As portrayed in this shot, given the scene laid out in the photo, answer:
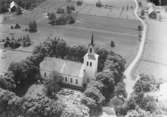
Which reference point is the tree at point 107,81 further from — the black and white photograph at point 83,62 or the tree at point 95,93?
the tree at point 95,93

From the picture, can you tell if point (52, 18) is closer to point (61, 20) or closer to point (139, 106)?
point (61, 20)

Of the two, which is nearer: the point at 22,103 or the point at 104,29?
the point at 22,103

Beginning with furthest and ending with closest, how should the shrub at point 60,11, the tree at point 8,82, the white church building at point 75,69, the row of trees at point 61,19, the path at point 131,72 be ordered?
the shrub at point 60,11 → the row of trees at point 61,19 → the path at point 131,72 → the white church building at point 75,69 → the tree at point 8,82

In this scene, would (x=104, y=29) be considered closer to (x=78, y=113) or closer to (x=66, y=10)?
(x=66, y=10)

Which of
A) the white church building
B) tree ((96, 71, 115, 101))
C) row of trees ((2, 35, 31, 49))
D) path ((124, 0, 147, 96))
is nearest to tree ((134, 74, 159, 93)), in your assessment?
path ((124, 0, 147, 96))

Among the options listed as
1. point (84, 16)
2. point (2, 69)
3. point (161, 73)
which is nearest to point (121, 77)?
point (161, 73)

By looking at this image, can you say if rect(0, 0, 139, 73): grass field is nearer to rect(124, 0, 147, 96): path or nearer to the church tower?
rect(124, 0, 147, 96): path

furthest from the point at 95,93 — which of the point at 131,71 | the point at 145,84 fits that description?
the point at 131,71

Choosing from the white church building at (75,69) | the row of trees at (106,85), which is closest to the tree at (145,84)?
the row of trees at (106,85)
